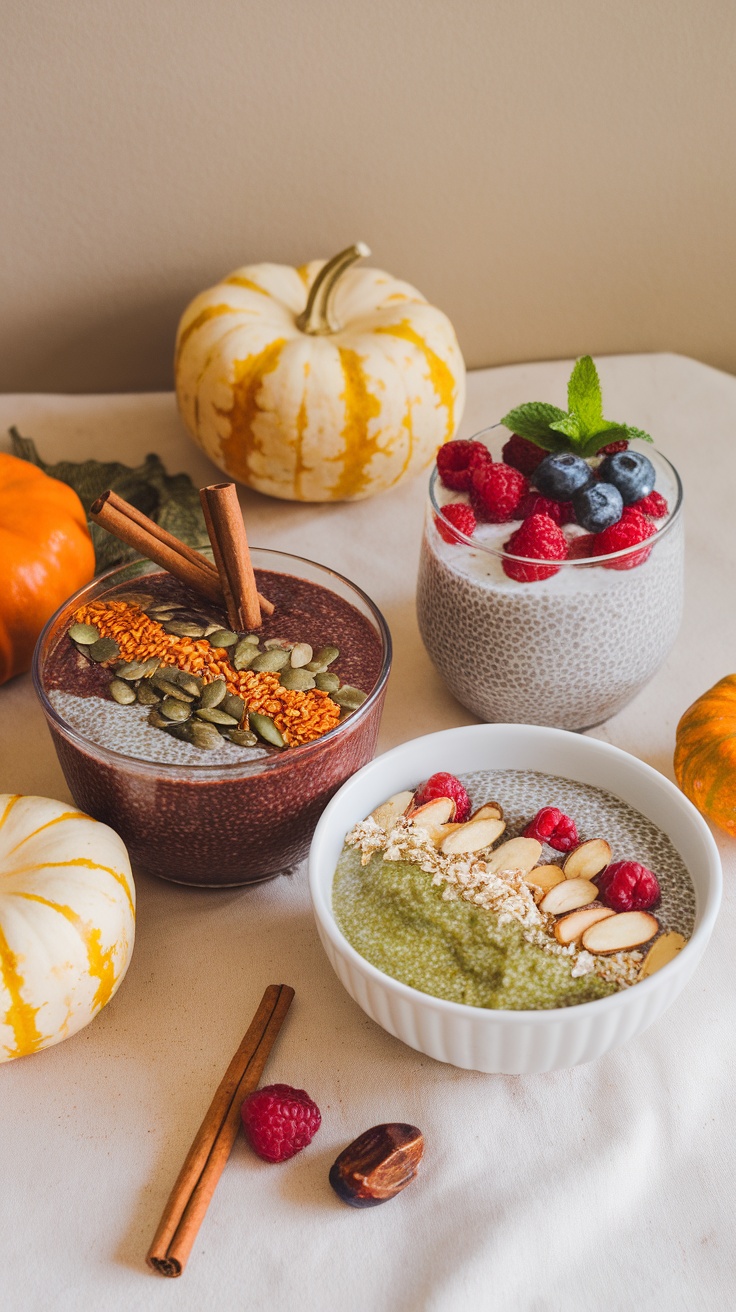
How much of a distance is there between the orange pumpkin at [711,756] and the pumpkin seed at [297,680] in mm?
375

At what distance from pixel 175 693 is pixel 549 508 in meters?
0.39

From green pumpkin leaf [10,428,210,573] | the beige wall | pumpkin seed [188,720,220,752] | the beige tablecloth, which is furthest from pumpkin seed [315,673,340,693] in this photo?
the beige wall

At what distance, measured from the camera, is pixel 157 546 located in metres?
0.96

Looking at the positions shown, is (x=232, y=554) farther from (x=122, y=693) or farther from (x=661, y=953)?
(x=661, y=953)

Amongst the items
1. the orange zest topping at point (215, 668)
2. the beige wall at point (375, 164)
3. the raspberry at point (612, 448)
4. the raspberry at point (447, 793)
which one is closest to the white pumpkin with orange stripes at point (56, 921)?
the orange zest topping at point (215, 668)

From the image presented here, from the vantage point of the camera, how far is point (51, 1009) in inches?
30.0

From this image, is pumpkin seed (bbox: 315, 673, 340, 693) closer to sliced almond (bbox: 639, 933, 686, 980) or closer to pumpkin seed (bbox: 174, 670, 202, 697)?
pumpkin seed (bbox: 174, 670, 202, 697)

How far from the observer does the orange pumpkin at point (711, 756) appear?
942mm

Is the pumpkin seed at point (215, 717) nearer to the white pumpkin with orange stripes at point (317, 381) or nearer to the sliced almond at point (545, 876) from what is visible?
the sliced almond at point (545, 876)

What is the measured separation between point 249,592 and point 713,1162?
589mm

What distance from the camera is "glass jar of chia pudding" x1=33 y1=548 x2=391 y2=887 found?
2.71ft

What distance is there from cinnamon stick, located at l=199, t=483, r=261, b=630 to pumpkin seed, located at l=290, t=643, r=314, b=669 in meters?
0.05

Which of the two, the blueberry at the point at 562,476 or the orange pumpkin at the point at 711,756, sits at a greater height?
the blueberry at the point at 562,476

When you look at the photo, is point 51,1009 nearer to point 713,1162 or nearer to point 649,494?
point 713,1162
